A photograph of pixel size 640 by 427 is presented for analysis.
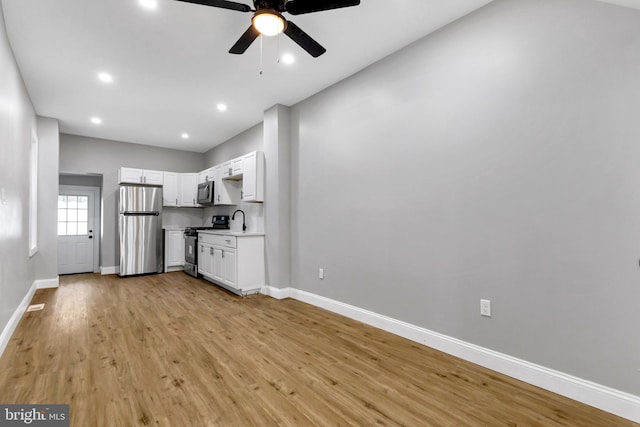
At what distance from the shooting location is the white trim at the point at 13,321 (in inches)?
101

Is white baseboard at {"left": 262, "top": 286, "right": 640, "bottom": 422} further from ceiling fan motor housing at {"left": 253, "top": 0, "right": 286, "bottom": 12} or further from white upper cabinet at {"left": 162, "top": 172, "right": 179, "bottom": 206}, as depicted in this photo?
white upper cabinet at {"left": 162, "top": 172, "right": 179, "bottom": 206}

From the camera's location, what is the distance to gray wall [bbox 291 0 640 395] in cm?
183

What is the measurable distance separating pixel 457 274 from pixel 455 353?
65 centimetres

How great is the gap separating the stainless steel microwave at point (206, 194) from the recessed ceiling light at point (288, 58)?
3.46m

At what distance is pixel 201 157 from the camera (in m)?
7.65

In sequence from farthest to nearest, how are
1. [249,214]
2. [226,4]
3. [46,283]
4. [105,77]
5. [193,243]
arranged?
[193,243], [249,214], [46,283], [105,77], [226,4]

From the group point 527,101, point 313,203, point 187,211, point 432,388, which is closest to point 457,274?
point 432,388

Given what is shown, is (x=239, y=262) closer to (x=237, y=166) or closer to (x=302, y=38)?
(x=237, y=166)

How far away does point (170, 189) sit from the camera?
6.64m

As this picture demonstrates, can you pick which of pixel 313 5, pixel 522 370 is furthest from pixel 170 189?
pixel 522 370

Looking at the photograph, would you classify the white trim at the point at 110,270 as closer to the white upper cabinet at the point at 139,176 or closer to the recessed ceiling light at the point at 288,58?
the white upper cabinet at the point at 139,176

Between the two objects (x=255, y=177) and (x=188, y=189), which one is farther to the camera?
(x=188, y=189)

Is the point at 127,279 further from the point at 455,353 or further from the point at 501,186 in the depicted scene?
the point at 501,186

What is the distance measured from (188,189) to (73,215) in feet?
8.10
